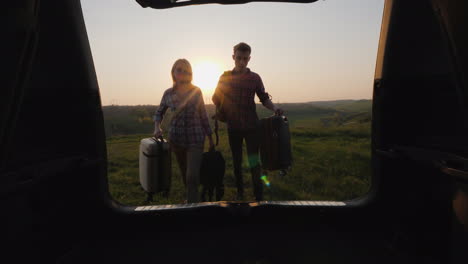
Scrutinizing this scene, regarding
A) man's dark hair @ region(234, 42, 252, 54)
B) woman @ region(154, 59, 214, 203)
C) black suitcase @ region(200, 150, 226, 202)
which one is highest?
man's dark hair @ region(234, 42, 252, 54)

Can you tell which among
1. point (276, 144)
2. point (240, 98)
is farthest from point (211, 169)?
point (240, 98)

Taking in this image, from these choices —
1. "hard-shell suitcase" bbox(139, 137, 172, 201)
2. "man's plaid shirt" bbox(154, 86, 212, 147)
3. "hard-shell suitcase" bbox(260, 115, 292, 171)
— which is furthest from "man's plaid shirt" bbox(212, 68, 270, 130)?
"hard-shell suitcase" bbox(139, 137, 172, 201)

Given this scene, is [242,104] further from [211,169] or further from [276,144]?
[211,169]

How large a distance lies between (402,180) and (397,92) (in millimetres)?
758

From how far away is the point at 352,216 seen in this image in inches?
109

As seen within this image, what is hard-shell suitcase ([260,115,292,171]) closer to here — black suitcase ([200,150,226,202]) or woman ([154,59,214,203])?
black suitcase ([200,150,226,202])

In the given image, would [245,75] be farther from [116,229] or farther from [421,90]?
[116,229]

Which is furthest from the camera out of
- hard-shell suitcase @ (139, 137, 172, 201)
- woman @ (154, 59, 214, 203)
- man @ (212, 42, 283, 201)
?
man @ (212, 42, 283, 201)

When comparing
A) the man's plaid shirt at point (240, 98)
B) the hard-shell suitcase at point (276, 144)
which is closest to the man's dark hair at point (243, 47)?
the man's plaid shirt at point (240, 98)

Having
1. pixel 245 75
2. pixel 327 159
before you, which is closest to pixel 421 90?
pixel 245 75

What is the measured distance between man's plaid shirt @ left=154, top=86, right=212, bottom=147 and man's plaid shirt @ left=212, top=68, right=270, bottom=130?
1.39ft

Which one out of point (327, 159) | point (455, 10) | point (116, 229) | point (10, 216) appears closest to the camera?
point (455, 10)

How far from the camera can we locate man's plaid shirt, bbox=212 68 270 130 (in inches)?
152

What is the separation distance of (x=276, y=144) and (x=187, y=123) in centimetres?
120
